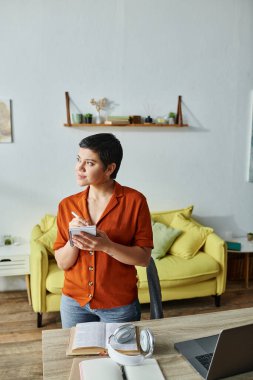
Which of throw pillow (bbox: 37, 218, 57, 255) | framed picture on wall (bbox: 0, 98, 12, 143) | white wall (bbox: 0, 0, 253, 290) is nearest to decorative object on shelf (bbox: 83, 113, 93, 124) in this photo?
white wall (bbox: 0, 0, 253, 290)

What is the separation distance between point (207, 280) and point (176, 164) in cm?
125

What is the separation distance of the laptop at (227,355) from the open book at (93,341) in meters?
0.20

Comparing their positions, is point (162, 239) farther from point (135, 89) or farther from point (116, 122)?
point (135, 89)

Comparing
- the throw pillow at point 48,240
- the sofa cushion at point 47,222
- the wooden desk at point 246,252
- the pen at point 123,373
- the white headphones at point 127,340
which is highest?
the white headphones at point 127,340

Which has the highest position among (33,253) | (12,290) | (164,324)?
(164,324)

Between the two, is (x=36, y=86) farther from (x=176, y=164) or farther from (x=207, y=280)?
(x=207, y=280)

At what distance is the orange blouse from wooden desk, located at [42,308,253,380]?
164mm

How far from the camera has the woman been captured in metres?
1.44

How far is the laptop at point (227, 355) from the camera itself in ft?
3.39

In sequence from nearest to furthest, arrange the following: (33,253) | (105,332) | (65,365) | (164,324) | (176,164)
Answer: (65,365) → (105,332) → (164,324) → (33,253) → (176,164)

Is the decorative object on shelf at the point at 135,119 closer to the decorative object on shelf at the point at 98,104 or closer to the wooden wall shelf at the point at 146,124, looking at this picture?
the wooden wall shelf at the point at 146,124

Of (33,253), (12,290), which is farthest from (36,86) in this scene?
(12,290)

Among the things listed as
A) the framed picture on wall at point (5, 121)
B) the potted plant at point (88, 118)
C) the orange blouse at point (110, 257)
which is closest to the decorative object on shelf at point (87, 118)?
the potted plant at point (88, 118)

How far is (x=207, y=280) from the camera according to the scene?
3246mm
